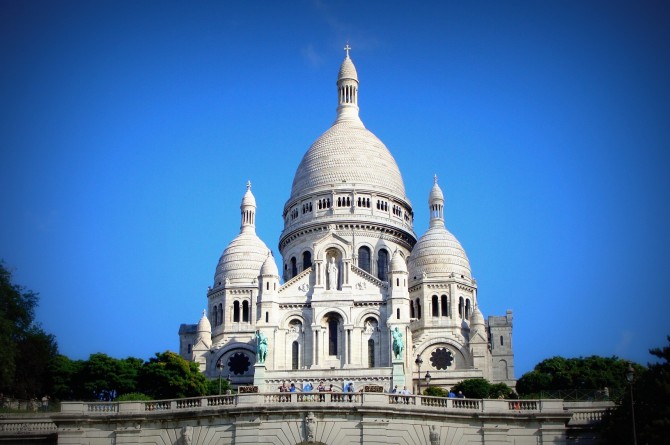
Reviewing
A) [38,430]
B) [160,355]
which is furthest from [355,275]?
[38,430]

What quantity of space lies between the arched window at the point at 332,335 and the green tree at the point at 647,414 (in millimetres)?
49446

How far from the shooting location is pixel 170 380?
73125 millimetres

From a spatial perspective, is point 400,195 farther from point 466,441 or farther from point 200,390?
point 466,441

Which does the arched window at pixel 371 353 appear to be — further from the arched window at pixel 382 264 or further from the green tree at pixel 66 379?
the green tree at pixel 66 379

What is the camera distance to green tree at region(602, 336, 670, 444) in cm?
4028

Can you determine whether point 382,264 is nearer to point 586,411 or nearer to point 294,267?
point 294,267

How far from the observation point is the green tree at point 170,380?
72438 mm

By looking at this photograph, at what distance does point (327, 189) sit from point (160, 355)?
3170 centimetres

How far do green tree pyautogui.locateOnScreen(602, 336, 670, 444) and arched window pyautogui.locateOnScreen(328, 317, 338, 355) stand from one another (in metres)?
49.4

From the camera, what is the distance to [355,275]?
9425 centimetres

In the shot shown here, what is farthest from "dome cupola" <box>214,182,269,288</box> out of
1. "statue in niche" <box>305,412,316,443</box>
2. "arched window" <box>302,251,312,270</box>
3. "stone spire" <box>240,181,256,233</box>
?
"statue in niche" <box>305,412,316,443</box>

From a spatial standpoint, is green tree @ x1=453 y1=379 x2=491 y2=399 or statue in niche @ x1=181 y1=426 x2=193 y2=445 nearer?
statue in niche @ x1=181 y1=426 x2=193 y2=445

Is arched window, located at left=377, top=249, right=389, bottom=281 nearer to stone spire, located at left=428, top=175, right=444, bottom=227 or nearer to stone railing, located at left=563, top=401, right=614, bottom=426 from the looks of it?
stone spire, located at left=428, top=175, right=444, bottom=227

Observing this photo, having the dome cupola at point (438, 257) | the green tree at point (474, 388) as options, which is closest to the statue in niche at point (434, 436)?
the green tree at point (474, 388)
